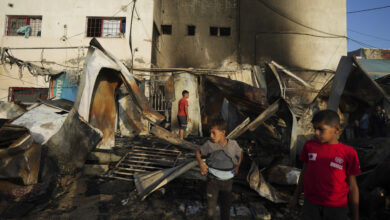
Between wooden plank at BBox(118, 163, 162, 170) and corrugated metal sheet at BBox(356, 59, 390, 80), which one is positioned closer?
wooden plank at BBox(118, 163, 162, 170)

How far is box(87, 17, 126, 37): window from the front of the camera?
39.9ft

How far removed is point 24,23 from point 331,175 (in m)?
16.9

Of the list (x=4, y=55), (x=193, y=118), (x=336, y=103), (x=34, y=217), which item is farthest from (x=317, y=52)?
(x=4, y=55)

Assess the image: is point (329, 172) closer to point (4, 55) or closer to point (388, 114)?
point (388, 114)

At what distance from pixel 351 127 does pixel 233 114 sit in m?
4.03

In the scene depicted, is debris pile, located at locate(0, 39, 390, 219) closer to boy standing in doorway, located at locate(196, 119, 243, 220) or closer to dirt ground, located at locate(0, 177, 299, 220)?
dirt ground, located at locate(0, 177, 299, 220)

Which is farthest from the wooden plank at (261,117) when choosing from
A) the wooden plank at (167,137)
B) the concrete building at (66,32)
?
the concrete building at (66,32)

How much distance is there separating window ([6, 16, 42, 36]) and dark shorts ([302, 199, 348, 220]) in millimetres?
15955

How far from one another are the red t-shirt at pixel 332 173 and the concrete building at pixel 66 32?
1134cm

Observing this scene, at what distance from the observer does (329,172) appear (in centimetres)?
166

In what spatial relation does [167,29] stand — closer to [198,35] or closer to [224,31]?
[198,35]

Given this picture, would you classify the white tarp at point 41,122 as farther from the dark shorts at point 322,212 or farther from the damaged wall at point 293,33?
the damaged wall at point 293,33

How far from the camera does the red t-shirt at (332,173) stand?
1630 millimetres

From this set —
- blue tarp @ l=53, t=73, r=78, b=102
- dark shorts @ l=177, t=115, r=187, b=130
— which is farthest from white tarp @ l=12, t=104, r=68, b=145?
blue tarp @ l=53, t=73, r=78, b=102
